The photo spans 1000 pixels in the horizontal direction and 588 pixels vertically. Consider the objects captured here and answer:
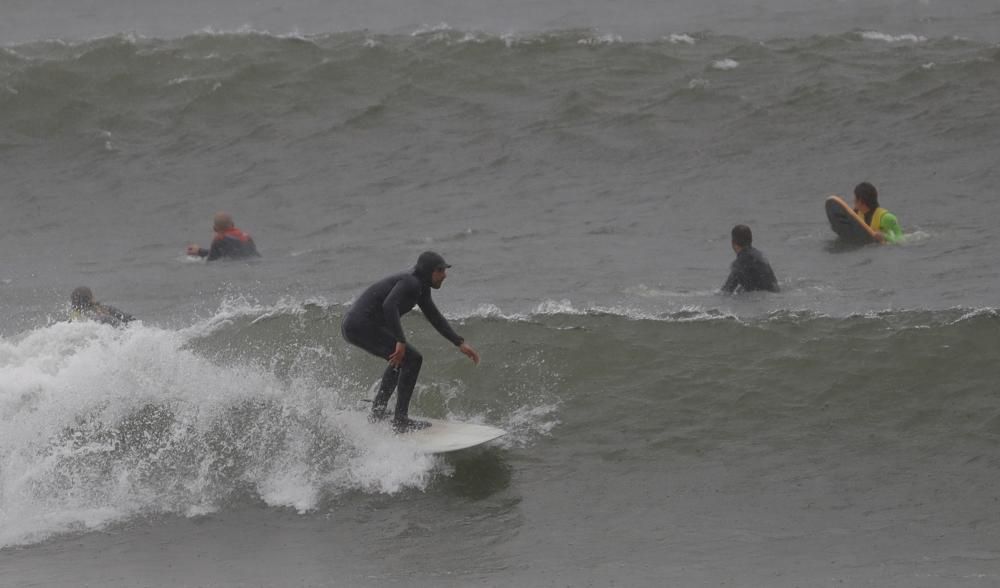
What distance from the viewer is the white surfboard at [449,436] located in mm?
10234

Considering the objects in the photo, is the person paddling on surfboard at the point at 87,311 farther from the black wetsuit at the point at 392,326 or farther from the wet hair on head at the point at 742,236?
the wet hair on head at the point at 742,236

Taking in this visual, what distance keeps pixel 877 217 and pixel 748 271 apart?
9.58ft

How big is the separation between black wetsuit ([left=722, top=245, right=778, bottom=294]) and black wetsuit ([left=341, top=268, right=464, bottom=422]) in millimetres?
3866

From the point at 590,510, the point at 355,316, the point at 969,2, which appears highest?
the point at 969,2

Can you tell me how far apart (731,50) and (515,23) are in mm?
5661

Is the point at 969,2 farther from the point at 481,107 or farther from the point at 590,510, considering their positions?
the point at 590,510

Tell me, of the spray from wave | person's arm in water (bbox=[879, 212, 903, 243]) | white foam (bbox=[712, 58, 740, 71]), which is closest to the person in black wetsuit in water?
the spray from wave

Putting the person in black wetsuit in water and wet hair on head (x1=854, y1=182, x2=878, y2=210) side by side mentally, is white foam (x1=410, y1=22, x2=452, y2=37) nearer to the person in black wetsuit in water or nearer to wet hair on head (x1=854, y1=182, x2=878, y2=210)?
wet hair on head (x1=854, y1=182, x2=878, y2=210)

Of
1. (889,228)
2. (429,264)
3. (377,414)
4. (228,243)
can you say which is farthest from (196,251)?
(889,228)

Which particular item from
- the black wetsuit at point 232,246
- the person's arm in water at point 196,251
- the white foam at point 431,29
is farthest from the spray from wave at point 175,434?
the white foam at point 431,29

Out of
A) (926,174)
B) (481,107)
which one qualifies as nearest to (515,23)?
(481,107)

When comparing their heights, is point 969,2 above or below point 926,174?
above

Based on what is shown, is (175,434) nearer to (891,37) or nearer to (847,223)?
(847,223)

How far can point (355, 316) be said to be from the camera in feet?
34.3
